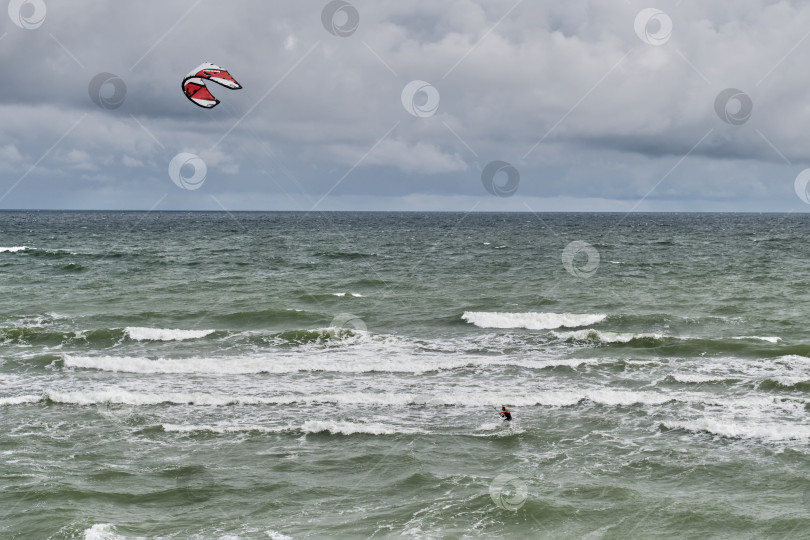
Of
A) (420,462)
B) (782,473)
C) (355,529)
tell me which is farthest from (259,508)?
(782,473)

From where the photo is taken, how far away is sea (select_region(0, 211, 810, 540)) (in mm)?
13750

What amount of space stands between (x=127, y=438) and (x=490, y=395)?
10470 millimetres

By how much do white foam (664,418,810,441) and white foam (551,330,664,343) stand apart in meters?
10.3

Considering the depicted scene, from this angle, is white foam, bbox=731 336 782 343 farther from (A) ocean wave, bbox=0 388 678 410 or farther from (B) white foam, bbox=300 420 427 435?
(B) white foam, bbox=300 420 427 435

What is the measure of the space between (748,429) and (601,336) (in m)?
11.5

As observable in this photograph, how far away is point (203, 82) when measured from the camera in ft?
80.3

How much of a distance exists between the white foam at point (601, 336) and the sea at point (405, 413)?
14cm

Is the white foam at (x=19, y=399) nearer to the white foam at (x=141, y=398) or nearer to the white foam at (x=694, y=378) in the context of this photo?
the white foam at (x=141, y=398)

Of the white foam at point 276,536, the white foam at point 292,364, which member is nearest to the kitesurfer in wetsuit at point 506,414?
the white foam at point 292,364

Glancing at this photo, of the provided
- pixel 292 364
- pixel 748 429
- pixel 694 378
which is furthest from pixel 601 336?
pixel 292 364

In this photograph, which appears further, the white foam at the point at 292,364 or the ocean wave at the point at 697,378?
the white foam at the point at 292,364

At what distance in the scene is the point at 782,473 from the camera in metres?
15.4

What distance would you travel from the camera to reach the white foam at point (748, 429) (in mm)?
17531

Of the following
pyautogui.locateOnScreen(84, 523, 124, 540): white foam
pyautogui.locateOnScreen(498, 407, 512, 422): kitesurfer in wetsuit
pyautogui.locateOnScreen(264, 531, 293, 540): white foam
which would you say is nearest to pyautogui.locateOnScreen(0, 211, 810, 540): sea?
pyautogui.locateOnScreen(84, 523, 124, 540): white foam
